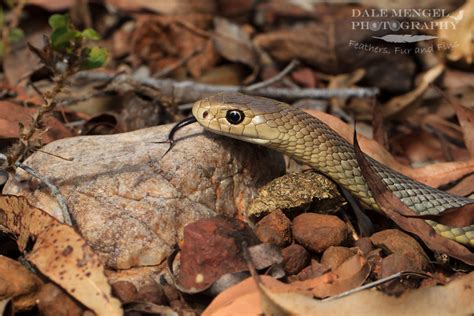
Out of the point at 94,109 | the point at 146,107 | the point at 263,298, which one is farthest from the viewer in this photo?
the point at 94,109

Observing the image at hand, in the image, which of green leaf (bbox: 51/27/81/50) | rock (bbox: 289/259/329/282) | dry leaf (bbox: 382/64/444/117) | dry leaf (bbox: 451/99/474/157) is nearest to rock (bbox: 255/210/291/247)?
rock (bbox: 289/259/329/282)

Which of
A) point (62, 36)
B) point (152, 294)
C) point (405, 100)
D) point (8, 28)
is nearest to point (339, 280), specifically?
Result: point (152, 294)

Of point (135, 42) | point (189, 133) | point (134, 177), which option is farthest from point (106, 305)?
point (135, 42)

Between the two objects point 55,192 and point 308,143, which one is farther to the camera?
point 308,143

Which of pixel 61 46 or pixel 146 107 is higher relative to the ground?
pixel 61 46

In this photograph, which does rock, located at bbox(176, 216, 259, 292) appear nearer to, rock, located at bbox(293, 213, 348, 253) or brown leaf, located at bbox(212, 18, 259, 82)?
rock, located at bbox(293, 213, 348, 253)

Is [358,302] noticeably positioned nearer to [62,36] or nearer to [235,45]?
[62,36]

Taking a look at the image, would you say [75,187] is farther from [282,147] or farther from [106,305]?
[282,147]
